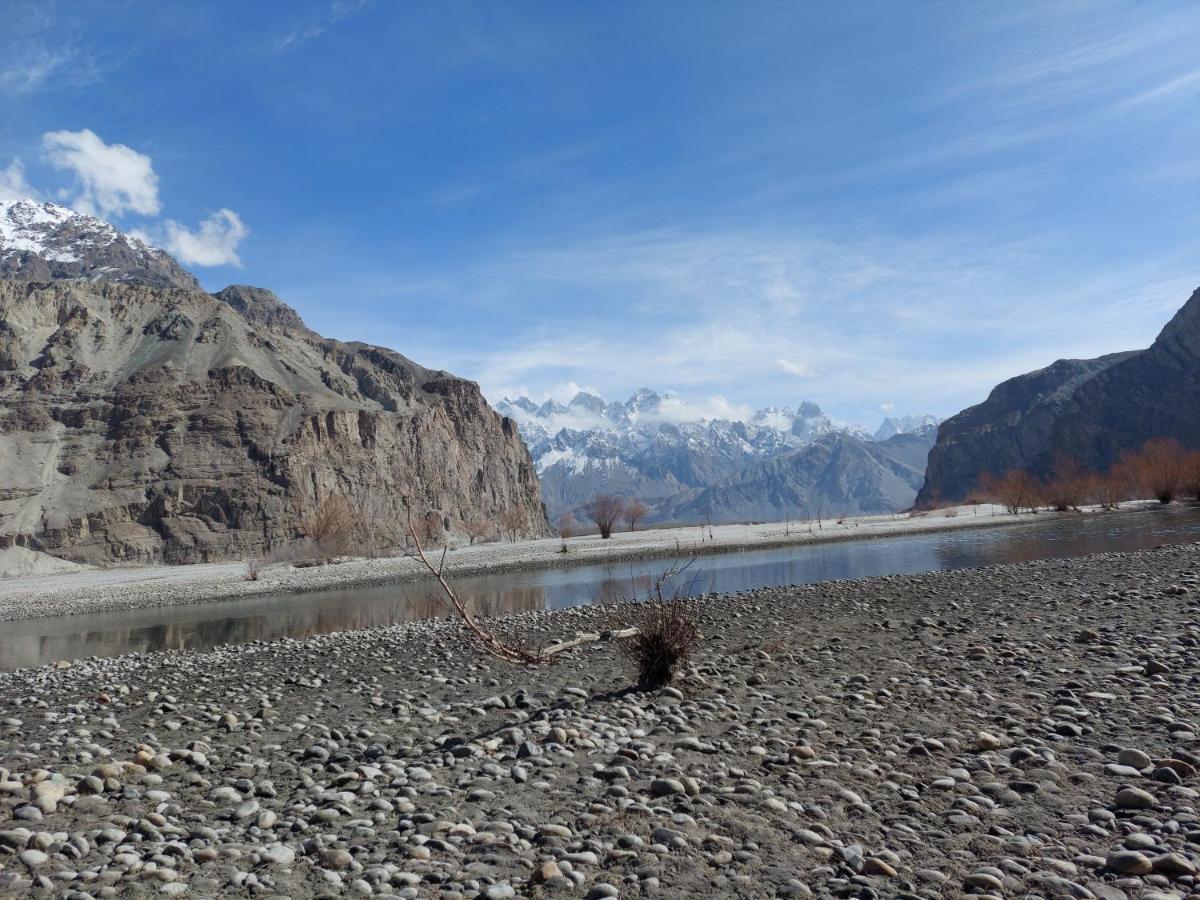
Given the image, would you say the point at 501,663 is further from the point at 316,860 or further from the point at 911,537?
the point at 911,537

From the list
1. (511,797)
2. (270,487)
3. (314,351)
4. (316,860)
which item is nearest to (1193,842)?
(511,797)

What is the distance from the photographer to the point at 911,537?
72000mm

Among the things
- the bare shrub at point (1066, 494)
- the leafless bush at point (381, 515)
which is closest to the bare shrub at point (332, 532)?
the leafless bush at point (381, 515)

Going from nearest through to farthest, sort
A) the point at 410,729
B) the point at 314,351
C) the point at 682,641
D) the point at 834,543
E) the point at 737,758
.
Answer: the point at 737,758 → the point at 410,729 → the point at 682,641 → the point at 834,543 → the point at 314,351

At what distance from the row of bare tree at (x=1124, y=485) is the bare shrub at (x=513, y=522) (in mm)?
73822

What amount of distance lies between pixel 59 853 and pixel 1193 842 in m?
8.49

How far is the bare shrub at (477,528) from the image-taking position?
146 metres

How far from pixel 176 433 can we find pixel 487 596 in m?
103

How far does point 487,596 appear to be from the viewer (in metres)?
38.1

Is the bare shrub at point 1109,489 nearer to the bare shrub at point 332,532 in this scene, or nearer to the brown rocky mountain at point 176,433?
the bare shrub at point 332,532

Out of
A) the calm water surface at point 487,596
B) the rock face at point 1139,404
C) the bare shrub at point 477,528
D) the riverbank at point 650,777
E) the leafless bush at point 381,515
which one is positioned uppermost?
the rock face at point 1139,404

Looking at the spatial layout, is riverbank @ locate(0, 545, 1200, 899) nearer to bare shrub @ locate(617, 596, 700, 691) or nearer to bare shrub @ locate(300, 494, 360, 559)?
bare shrub @ locate(617, 596, 700, 691)

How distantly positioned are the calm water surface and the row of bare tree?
39369 millimetres

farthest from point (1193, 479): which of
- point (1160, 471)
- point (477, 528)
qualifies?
point (477, 528)
